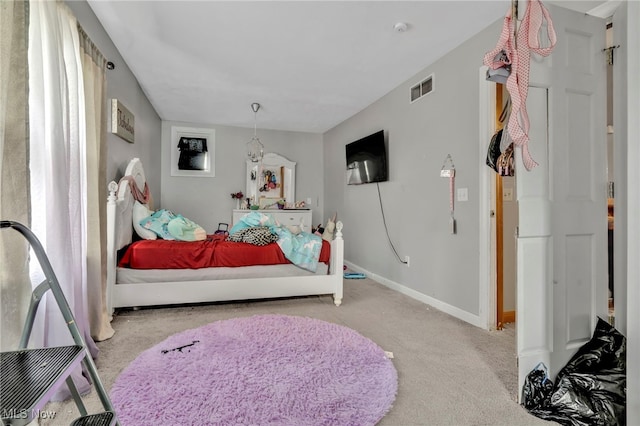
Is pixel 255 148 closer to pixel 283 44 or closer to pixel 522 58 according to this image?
pixel 283 44

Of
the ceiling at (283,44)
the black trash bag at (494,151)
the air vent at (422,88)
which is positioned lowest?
the black trash bag at (494,151)

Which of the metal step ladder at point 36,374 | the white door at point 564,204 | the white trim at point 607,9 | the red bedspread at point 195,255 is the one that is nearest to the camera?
the metal step ladder at point 36,374

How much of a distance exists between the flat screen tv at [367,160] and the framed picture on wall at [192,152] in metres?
2.42

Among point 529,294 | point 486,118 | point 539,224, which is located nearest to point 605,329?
point 529,294

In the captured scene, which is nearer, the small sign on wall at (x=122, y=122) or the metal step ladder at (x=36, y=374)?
the metal step ladder at (x=36, y=374)

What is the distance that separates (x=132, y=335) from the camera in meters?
2.18

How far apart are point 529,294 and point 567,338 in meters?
0.37

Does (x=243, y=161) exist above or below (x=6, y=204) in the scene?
above

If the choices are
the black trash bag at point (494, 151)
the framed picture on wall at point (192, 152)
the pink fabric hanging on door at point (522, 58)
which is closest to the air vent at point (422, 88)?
the black trash bag at point (494, 151)

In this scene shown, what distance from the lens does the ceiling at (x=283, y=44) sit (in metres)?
2.16

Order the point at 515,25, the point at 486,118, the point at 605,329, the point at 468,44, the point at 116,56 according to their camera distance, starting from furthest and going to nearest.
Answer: the point at 116,56
the point at 468,44
the point at 486,118
the point at 605,329
the point at 515,25

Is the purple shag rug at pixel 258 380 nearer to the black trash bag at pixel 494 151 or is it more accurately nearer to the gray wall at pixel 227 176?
the black trash bag at pixel 494 151

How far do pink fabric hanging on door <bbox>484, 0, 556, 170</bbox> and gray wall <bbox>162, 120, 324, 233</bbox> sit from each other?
450cm

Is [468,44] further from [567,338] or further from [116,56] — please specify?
[116,56]
